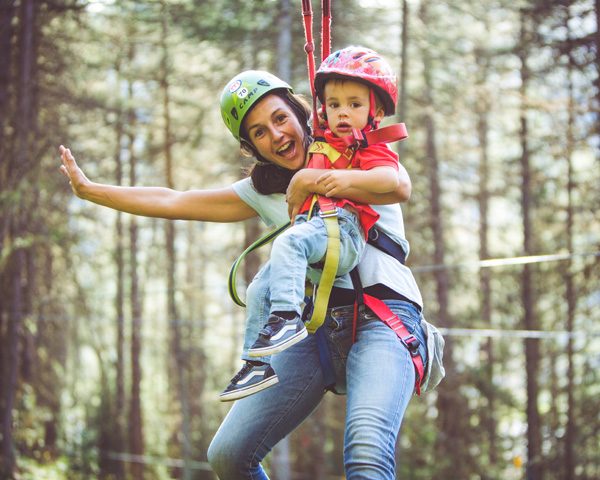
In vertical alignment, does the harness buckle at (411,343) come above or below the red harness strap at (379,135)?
below

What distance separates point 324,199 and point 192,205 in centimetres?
73

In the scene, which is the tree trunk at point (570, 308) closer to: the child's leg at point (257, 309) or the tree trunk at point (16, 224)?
the tree trunk at point (16, 224)

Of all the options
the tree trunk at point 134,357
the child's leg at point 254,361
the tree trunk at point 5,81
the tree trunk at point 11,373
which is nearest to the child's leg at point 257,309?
the child's leg at point 254,361

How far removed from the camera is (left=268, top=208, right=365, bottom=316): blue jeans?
247 centimetres

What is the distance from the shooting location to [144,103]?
46.1ft

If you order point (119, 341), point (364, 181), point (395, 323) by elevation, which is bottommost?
point (119, 341)

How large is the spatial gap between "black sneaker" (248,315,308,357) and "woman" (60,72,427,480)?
29cm

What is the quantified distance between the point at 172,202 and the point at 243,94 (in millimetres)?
537

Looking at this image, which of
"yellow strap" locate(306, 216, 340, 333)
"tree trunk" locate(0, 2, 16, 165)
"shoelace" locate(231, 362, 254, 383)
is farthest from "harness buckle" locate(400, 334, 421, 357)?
"tree trunk" locate(0, 2, 16, 165)

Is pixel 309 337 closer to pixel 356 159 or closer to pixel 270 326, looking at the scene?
pixel 270 326

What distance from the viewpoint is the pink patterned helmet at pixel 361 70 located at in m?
2.72

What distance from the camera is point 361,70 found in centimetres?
272

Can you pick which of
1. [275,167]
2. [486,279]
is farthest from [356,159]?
[486,279]

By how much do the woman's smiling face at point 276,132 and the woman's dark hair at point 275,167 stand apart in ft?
0.14
